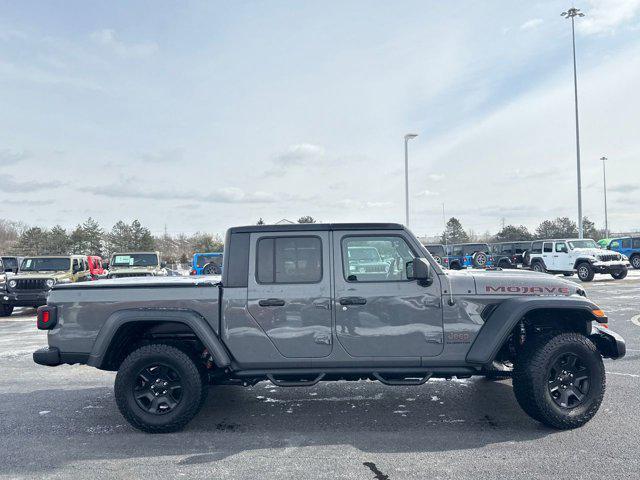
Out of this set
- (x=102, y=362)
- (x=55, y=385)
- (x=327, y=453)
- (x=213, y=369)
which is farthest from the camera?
(x=55, y=385)

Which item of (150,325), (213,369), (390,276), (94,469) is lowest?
(94,469)

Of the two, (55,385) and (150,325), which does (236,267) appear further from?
(55,385)

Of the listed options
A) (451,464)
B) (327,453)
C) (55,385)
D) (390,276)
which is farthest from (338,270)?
(55,385)

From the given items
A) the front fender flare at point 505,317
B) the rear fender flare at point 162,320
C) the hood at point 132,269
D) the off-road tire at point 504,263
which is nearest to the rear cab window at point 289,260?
the rear fender flare at point 162,320

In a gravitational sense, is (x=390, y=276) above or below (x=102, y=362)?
above

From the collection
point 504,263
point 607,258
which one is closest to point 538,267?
point 607,258

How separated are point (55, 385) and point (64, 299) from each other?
2.34m

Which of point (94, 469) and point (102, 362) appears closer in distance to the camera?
point (94, 469)

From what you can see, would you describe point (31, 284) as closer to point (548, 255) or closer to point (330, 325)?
point (330, 325)

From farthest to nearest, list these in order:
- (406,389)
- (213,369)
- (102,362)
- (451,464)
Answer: (406,389), (213,369), (102,362), (451,464)

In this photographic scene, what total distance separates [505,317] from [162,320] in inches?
125

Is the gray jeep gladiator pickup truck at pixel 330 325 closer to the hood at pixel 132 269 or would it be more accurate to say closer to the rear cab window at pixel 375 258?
the rear cab window at pixel 375 258

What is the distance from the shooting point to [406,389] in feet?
19.9

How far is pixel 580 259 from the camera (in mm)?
21797
